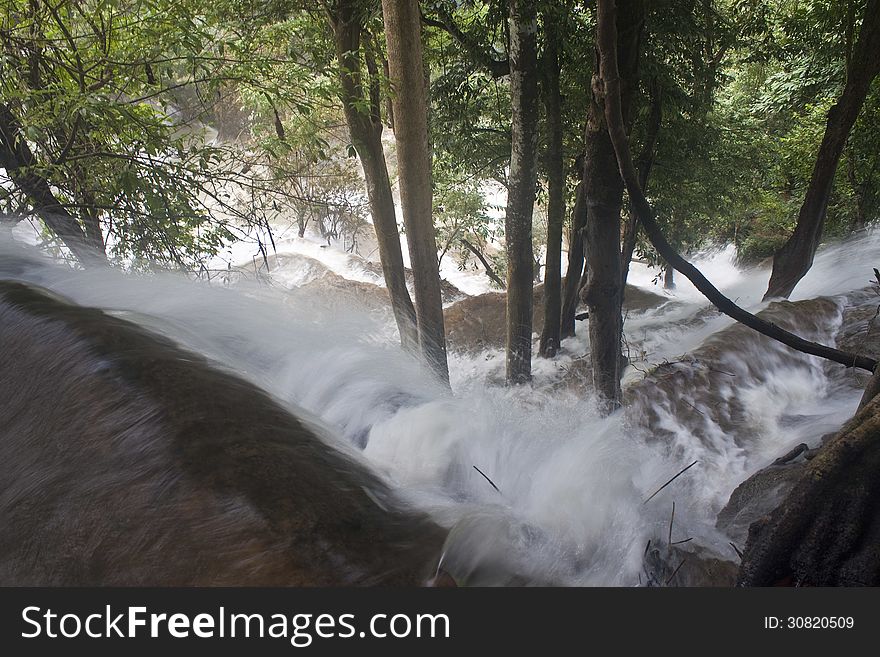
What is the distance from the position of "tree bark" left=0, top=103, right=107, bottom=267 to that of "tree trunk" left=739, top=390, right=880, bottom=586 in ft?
19.3

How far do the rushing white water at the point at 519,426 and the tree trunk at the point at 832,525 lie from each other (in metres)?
0.50

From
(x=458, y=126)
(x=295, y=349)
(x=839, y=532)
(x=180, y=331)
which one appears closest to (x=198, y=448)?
(x=180, y=331)

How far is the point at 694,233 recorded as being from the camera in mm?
12492

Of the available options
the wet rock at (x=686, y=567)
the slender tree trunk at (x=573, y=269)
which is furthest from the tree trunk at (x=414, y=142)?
the wet rock at (x=686, y=567)

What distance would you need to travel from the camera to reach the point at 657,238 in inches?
151

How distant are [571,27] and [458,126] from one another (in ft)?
8.16

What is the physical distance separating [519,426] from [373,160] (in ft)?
15.4

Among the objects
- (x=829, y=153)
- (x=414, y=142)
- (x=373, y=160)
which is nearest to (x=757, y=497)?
(x=414, y=142)

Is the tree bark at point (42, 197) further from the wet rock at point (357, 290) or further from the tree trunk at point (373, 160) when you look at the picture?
the wet rock at point (357, 290)

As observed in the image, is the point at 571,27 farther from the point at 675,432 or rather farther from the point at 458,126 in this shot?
the point at 675,432

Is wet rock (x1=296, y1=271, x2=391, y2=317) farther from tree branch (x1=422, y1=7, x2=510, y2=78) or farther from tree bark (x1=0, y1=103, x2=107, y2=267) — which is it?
tree bark (x1=0, y1=103, x2=107, y2=267)

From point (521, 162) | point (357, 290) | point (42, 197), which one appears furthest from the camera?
point (357, 290)

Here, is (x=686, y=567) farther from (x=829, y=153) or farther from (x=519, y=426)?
(x=829, y=153)

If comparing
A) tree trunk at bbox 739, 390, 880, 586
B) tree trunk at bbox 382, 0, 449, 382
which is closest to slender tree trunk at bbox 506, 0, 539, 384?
tree trunk at bbox 382, 0, 449, 382
